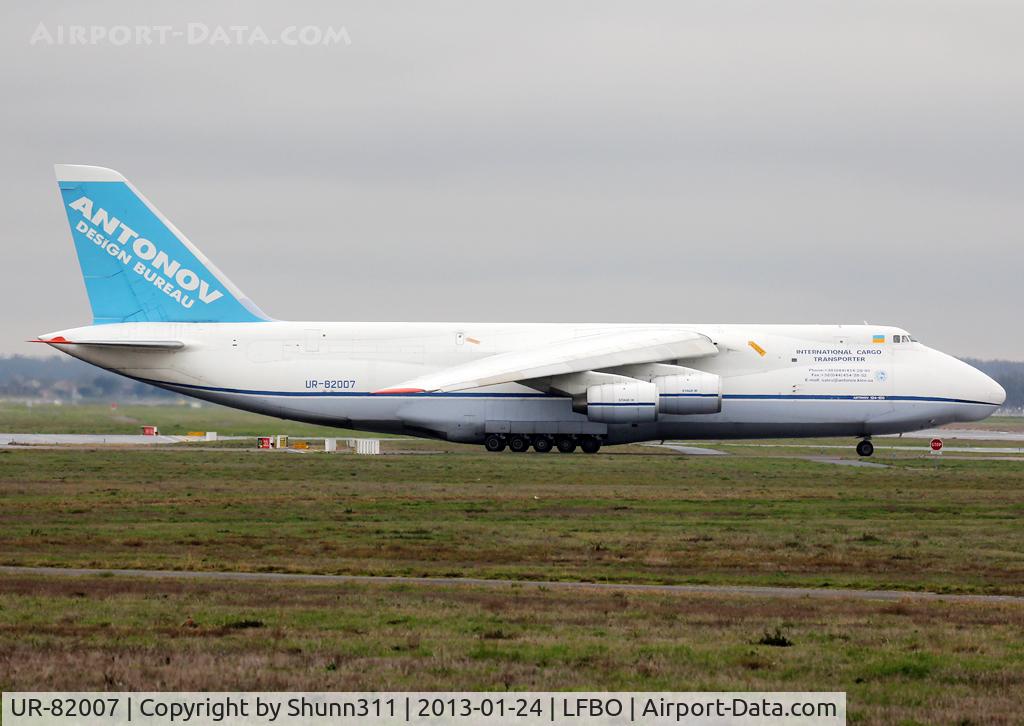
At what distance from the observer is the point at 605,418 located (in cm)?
4741

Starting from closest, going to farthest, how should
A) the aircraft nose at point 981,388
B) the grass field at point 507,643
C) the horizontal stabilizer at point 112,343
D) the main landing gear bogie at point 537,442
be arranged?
the grass field at point 507,643 → the horizontal stabilizer at point 112,343 → the main landing gear bogie at point 537,442 → the aircraft nose at point 981,388

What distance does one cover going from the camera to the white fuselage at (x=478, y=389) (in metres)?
48.9

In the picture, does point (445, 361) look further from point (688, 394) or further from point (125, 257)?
point (125, 257)

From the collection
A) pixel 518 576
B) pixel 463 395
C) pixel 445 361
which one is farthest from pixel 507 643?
pixel 445 361

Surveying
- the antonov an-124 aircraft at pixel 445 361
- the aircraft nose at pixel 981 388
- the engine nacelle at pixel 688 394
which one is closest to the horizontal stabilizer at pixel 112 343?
the antonov an-124 aircraft at pixel 445 361

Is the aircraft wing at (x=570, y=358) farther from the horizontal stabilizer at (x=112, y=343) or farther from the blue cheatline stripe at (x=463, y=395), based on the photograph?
the horizontal stabilizer at (x=112, y=343)

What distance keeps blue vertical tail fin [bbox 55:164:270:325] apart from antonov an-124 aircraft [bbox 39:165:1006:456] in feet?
0.14

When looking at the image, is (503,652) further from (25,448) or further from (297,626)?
(25,448)

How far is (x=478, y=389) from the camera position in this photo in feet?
159

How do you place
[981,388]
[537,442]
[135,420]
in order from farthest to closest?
[135,420], [981,388], [537,442]

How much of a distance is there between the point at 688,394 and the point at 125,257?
827 inches

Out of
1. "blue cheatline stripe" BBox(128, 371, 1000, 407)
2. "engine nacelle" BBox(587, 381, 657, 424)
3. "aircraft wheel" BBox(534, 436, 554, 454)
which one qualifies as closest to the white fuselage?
"blue cheatline stripe" BBox(128, 371, 1000, 407)

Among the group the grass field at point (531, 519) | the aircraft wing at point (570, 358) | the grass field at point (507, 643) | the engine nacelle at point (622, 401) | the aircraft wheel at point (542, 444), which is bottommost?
the grass field at point (507, 643)

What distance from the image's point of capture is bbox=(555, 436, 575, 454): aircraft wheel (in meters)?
50.5
